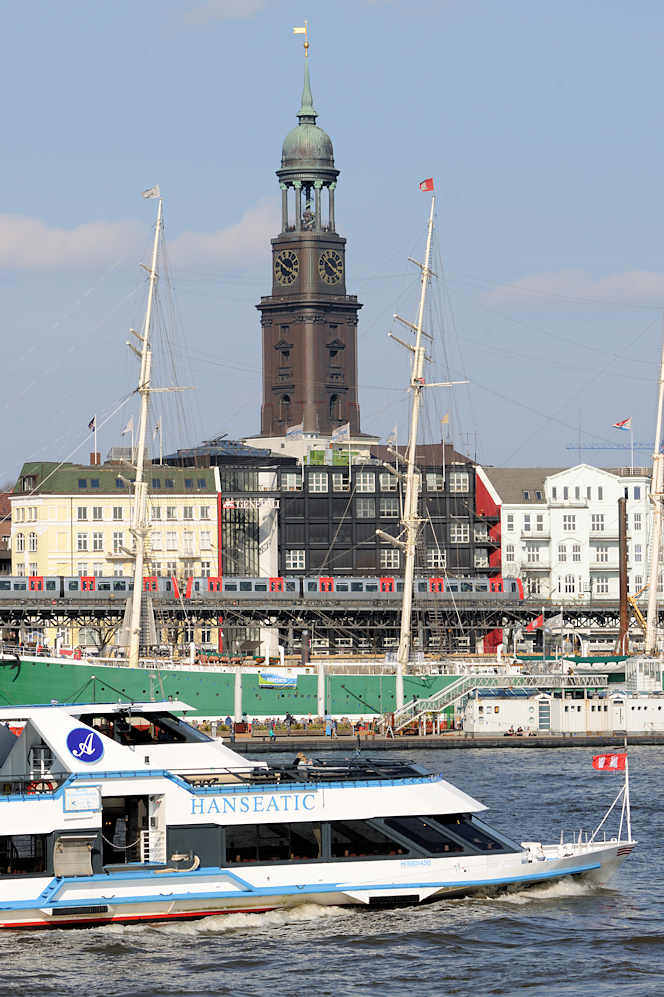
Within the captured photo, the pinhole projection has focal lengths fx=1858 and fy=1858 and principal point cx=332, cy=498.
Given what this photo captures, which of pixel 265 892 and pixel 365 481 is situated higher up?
pixel 365 481

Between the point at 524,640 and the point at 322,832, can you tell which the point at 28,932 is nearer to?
the point at 322,832

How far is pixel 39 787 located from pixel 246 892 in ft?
18.8

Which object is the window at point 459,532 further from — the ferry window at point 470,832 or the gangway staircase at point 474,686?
the ferry window at point 470,832

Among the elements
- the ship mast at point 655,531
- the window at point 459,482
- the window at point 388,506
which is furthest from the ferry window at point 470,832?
the window at point 459,482

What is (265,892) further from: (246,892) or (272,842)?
(272,842)

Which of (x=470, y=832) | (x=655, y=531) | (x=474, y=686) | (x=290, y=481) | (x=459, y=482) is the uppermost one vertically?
(x=290, y=481)

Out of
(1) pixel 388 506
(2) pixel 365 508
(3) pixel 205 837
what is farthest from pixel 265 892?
(1) pixel 388 506

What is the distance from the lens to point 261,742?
9469 cm

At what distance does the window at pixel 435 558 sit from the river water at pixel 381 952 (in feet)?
446

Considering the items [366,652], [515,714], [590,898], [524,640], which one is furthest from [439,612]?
[590,898]

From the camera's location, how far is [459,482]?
620ft

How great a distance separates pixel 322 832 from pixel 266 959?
3.92 meters

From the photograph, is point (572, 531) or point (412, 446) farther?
point (572, 531)

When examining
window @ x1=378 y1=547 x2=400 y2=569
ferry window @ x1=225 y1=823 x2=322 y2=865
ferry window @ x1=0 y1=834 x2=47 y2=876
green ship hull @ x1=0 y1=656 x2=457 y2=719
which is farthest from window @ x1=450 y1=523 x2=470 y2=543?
ferry window @ x1=0 y1=834 x2=47 y2=876
